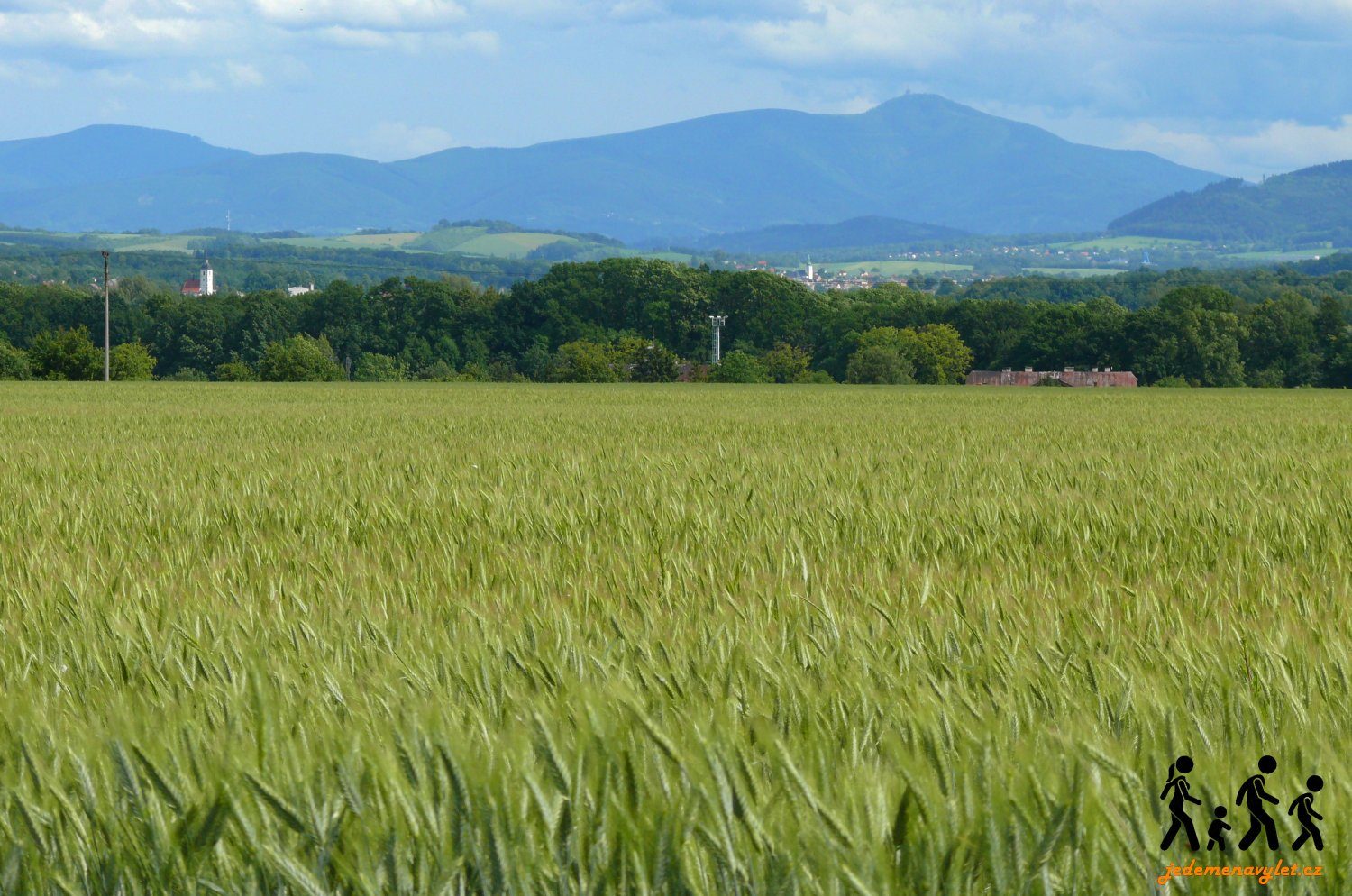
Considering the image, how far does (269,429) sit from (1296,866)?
18.3 metres

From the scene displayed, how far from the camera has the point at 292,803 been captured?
70.3 inches

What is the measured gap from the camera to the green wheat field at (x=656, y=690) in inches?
64.6

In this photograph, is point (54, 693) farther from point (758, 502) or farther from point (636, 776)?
point (758, 502)

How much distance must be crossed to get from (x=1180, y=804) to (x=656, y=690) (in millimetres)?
1157

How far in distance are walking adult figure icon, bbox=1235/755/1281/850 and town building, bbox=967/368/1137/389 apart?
99799 mm

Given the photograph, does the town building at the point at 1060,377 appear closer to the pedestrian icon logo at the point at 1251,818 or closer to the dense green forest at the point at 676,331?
the dense green forest at the point at 676,331

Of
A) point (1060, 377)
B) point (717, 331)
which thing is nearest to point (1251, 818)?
point (1060, 377)

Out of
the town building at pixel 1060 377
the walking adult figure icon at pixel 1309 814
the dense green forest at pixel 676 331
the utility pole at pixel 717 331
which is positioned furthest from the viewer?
the utility pole at pixel 717 331

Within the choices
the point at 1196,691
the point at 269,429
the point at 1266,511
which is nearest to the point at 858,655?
the point at 1196,691

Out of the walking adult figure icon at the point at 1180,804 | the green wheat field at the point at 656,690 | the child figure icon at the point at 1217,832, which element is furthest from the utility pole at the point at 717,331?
the child figure icon at the point at 1217,832

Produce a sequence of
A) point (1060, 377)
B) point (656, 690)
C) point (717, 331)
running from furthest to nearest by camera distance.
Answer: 1. point (717, 331)
2. point (1060, 377)
3. point (656, 690)

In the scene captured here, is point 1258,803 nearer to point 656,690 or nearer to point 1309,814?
point 1309,814

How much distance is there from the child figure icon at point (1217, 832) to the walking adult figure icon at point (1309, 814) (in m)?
0.08

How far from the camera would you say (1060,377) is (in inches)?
4200
